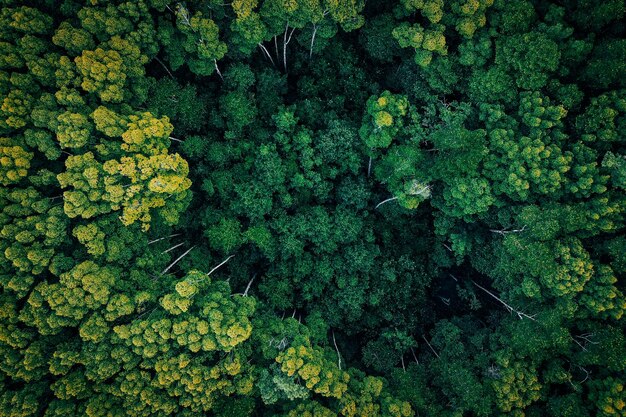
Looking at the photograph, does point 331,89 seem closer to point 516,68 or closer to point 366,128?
point 366,128

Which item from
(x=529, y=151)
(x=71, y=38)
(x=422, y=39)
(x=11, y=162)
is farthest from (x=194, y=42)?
(x=529, y=151)

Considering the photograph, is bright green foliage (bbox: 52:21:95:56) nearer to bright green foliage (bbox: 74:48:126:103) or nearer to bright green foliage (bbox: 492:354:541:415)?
bright green foliage (bbox: 74:48:126:103)

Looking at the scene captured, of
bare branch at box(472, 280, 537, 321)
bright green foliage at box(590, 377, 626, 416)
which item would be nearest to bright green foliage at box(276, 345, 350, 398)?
bare branch at box(472, 280, 537, 321)

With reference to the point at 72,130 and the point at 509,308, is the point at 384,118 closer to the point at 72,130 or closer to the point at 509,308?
the point at 509,308

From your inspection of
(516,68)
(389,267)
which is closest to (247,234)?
(389,267)

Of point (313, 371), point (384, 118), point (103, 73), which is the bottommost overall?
point (313, 371)

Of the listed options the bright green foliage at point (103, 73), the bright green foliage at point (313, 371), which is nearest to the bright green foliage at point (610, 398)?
the bright green foliage at point (313, 371)

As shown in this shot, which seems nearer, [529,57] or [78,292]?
[78,292]

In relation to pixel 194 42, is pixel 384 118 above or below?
below

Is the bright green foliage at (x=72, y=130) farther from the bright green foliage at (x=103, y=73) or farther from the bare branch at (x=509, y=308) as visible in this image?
the bare branch at (x=509, y=308)
